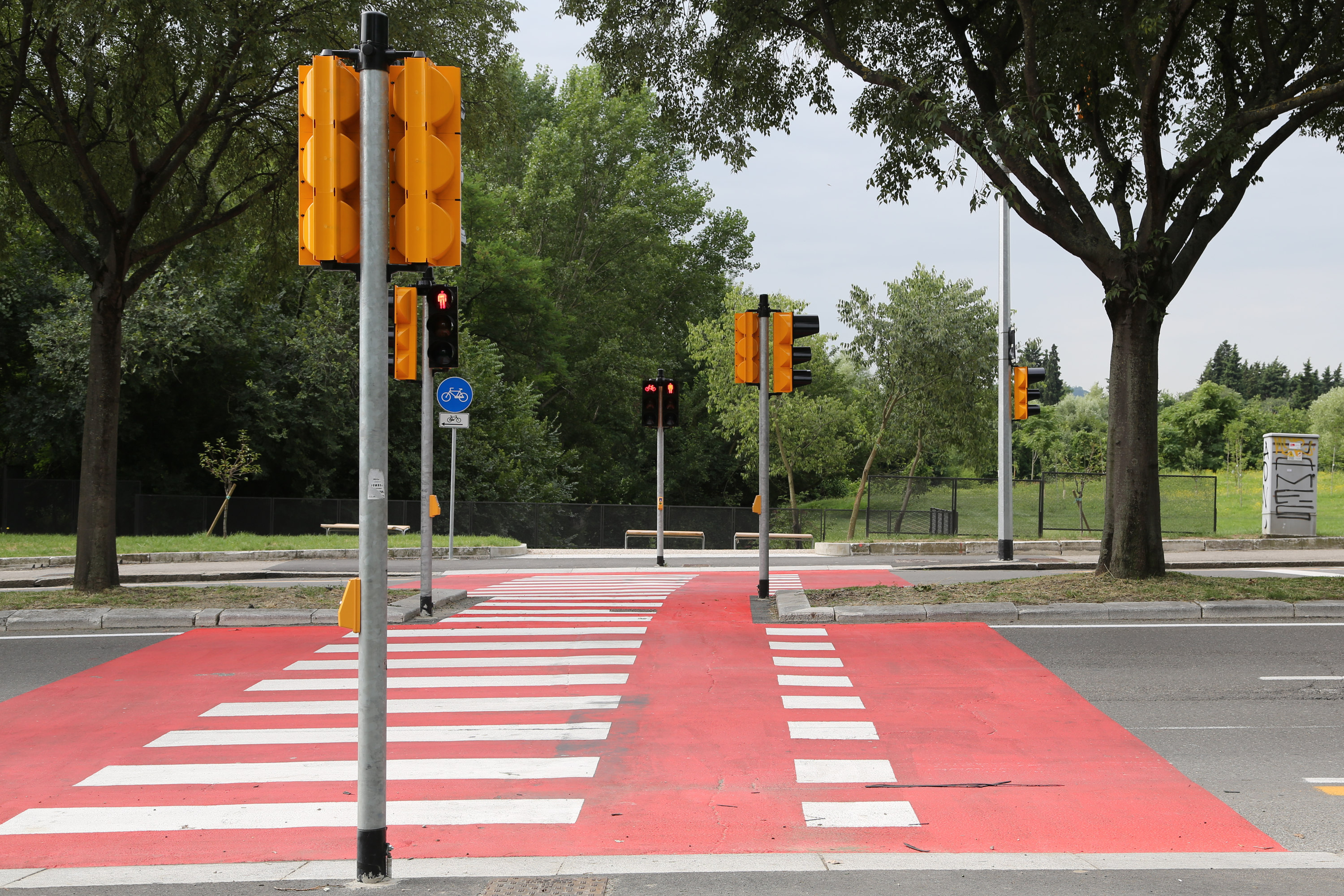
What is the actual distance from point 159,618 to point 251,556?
11374 mm

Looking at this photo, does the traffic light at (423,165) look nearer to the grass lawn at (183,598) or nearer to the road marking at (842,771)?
the road marking at (842,771)

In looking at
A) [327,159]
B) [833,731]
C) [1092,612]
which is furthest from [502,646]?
[327,159]

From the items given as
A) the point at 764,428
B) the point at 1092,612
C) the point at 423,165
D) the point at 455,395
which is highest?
the point at 423,165

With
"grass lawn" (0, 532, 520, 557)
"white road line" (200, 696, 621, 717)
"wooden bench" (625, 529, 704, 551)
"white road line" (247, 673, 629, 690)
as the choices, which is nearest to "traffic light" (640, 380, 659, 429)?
"wooden bench" (625, 529, 704, 551)

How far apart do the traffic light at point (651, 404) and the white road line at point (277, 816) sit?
16879 millimetres

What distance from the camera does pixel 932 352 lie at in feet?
120

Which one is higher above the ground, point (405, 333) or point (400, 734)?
point (405, 333)

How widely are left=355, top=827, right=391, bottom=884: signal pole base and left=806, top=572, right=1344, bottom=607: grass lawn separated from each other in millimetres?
8557

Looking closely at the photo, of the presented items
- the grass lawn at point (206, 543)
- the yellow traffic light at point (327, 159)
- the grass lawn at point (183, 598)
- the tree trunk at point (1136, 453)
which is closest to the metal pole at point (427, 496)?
the grass lawn at point (183, 598)

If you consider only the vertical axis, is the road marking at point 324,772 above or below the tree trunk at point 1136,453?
below

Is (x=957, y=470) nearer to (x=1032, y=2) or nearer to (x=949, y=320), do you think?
(x=949, y=320)

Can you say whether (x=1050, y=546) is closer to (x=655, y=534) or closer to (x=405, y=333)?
(x=655, y=534)

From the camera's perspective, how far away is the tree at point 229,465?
29.4 m

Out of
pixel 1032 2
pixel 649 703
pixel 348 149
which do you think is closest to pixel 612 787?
pixel 649 703
